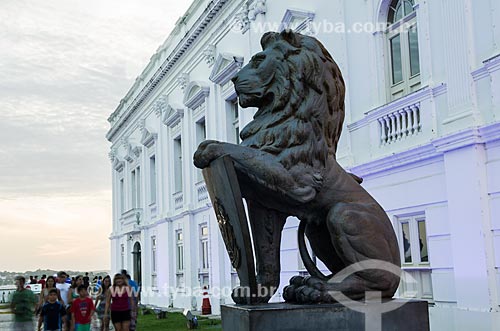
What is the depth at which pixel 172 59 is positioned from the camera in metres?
24.1

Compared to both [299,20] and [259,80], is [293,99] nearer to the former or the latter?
[259,80]

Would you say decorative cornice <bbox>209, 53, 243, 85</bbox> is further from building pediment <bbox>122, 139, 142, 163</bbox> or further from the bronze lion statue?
the bronze lion statue

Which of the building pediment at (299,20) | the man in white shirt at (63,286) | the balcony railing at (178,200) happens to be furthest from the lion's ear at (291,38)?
the balcony railing at (178,200)

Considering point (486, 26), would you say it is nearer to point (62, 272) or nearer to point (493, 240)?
point (493, 240)

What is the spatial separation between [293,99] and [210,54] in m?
16.6

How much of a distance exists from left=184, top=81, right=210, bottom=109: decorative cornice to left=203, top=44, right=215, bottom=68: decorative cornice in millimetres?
725

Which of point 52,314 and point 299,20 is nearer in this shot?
point 52,314

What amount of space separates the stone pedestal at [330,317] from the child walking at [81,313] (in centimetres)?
772

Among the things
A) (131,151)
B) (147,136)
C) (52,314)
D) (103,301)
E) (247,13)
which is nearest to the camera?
(52,314)

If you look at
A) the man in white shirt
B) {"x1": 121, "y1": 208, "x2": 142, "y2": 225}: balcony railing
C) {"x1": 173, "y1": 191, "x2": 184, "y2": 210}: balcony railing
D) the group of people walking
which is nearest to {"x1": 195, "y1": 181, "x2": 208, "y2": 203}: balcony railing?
{"x1": 173, "y1": 191, "x2": 184, "y2": 210}: balcony railing

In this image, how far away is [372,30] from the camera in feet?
38.7

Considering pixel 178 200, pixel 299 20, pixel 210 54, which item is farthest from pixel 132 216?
pixel 299 20

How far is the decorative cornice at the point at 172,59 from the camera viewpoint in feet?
65.4

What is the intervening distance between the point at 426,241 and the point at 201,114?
39.2 feet
